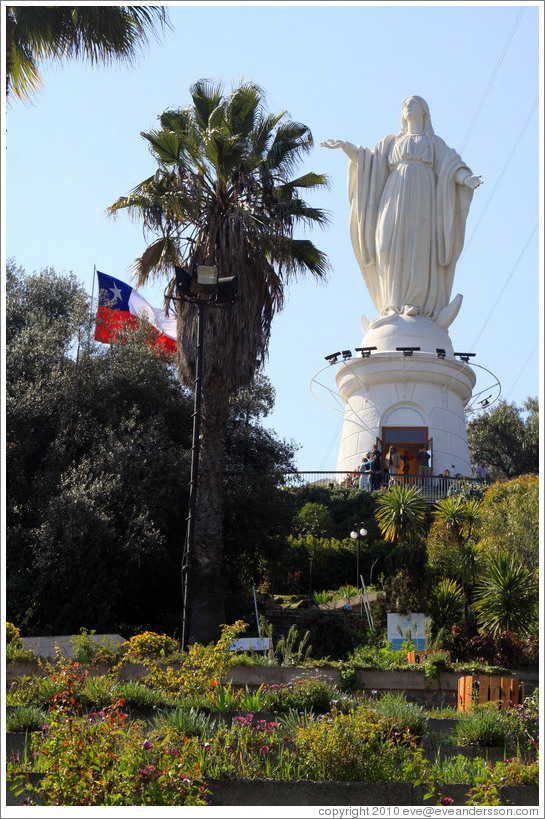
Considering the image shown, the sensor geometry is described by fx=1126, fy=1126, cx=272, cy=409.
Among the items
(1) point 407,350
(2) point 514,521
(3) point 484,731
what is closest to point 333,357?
(1) point 407,350

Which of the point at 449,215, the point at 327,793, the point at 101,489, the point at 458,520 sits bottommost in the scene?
the point at 327,793

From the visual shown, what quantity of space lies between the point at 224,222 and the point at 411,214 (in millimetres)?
17220

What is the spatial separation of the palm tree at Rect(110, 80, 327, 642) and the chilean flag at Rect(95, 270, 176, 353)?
13.6ft

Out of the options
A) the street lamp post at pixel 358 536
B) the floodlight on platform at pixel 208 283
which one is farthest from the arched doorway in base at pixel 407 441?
the floodlight on platform at pixel 208 283

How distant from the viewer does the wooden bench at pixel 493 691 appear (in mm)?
12773

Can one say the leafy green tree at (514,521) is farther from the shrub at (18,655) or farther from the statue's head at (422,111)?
the statue's head at (422,111)

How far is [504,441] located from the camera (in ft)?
152

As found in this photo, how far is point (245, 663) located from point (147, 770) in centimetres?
519

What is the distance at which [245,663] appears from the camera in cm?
1379

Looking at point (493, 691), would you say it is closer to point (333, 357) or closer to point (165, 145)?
point (165, 145)

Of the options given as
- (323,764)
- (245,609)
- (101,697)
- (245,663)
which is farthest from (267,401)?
(323,764)

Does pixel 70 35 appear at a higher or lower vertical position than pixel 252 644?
higher

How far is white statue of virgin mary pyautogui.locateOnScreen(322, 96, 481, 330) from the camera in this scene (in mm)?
35656

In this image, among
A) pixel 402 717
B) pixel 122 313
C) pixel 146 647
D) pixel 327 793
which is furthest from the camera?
pixel 122 313
